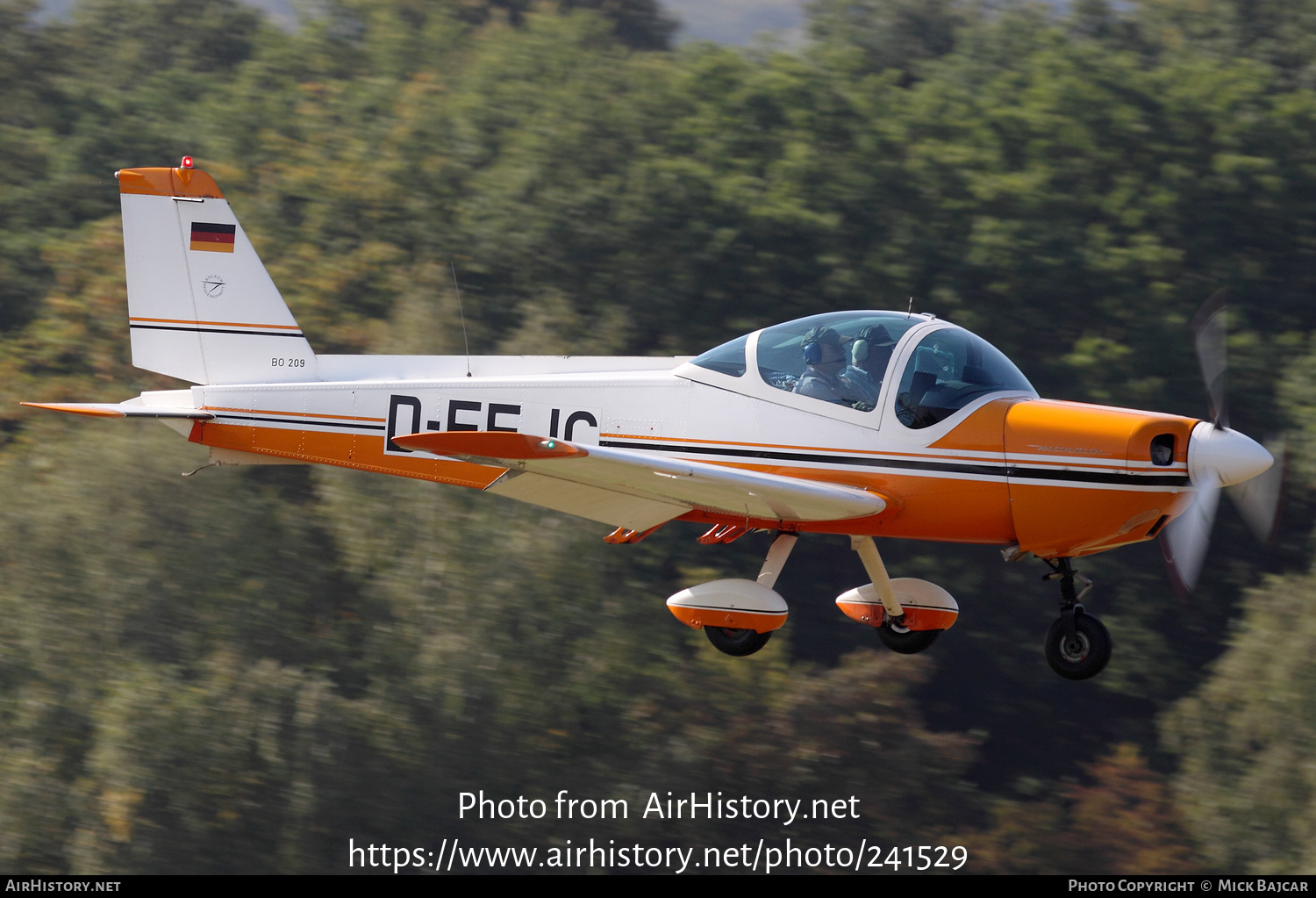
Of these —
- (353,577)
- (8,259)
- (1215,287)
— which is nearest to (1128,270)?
(1215,287)

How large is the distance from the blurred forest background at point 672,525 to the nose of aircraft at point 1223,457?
13536 millimetres

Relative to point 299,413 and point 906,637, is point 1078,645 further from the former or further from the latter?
point 299,413

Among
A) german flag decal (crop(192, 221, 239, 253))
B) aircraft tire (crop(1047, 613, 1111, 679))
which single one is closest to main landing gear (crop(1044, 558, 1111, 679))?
aircraft tire (crop(1047, 613, 1111, 679))

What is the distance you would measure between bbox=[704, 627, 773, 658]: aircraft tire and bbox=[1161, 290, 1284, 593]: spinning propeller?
2564 millimetres

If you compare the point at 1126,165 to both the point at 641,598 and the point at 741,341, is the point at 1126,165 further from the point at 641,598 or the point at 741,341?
the point at 741,341

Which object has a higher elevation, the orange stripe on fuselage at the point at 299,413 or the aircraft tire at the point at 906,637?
the orange stripe on fuselage at the point at 299,413

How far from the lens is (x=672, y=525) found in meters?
24.1

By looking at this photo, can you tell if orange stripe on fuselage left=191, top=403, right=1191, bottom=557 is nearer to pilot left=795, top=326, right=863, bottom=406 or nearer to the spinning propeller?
the spinning propeller

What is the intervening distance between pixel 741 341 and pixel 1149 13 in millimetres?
27696

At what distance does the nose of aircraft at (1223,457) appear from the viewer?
7273 millimetres

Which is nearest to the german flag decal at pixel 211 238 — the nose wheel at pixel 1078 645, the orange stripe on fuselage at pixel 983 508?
the orange stripe on fuselage at pixel 983 508

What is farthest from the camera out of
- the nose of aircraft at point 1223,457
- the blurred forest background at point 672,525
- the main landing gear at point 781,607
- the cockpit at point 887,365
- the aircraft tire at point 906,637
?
the blurred forest background at point 672,525

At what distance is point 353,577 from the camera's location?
2192 centimetres

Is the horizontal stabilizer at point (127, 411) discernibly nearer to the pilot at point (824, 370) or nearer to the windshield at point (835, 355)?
the windshield at point (835, 355)
